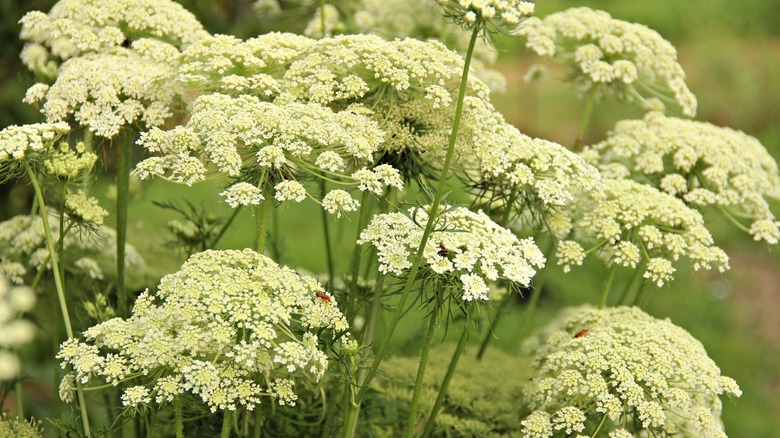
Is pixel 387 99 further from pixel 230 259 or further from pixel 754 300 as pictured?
pixel 754 300

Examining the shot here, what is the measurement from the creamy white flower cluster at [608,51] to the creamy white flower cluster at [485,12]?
157cm

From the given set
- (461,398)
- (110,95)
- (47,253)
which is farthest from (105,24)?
(461,398)

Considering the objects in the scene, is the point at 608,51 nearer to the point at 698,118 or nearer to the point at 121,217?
the point at 121,217

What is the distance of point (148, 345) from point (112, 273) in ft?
5.96

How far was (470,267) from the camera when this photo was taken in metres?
2.75

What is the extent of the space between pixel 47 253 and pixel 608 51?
Answer: 2790 millimetres

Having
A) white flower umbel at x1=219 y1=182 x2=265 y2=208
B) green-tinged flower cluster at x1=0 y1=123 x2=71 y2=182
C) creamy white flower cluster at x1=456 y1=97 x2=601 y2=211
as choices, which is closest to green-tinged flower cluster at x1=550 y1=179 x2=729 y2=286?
creamy white flower cluster at x1=456 y1=97 x2=601 y2=211

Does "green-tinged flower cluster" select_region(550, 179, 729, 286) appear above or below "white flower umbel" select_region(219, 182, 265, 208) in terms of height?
above

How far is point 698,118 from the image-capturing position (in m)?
11.2

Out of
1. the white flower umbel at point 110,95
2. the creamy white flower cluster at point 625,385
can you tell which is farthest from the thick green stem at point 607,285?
the white flower umbel at point 110,95

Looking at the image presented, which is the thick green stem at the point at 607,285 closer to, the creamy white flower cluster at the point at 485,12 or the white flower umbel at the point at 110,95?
the creamy white flower cluster at the point at 485,12

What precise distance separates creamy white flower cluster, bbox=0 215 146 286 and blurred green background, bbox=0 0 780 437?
0.25 meters

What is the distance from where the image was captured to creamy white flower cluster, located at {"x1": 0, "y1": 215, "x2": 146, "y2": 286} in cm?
384

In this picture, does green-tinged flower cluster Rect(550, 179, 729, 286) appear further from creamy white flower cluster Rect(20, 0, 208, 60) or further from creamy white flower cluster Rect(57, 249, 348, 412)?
creamy white flower cluster Rect(20, 0, 208, 60)
